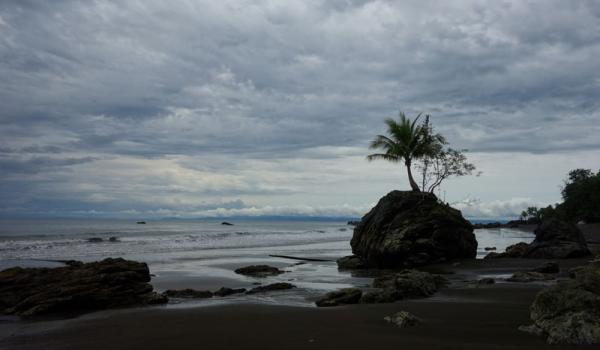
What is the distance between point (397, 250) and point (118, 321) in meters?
16.2

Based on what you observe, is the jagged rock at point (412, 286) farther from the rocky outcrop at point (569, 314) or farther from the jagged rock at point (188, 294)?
the jagged rock at point (188, 294)

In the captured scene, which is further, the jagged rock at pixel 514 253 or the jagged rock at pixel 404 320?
the jagged rock at pixel 514 253

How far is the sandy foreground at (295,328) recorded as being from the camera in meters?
7.97

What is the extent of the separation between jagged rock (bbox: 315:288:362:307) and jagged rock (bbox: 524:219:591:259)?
16568mm

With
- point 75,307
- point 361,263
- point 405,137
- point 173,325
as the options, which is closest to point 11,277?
point 75,307

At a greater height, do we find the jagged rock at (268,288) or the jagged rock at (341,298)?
the jagged rock at (341,298)

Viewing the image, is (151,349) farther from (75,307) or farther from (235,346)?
(75,307)

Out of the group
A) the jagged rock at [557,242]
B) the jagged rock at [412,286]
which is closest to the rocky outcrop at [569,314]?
the jagged rock at [412,286]

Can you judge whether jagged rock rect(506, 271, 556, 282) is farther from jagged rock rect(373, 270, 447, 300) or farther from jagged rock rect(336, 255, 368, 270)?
jagged rock rect(336, 255, 368, 270)

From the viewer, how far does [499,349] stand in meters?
7.20

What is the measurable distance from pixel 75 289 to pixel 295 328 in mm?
7938

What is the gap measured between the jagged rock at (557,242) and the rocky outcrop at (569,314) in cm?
1755

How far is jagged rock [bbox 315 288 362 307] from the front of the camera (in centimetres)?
1229

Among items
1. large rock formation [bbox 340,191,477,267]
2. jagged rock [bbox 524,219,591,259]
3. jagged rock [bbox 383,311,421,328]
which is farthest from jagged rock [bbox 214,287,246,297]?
jagged rock [bbox 524,219,591,259]
